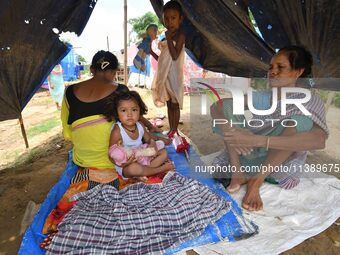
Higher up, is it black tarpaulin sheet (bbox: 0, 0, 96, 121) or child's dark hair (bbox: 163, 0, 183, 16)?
child's dark hair (bbox: 163, 0, 183, 16)

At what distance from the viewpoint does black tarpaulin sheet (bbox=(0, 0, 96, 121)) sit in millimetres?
2445

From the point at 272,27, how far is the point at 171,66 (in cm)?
110

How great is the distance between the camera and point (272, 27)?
2.62 meters

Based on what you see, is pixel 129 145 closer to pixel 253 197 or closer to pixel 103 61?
pixel 103 61

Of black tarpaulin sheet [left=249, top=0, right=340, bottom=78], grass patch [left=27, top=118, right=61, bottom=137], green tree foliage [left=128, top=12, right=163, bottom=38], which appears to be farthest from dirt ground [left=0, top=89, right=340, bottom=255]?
green tree foliage [left=128, top=12, right=163, bottom=38]

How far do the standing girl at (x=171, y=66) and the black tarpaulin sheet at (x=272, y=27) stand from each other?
9.5 inches

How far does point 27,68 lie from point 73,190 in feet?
4.88

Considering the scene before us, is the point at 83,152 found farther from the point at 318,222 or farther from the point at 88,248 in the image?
the point at 318,222

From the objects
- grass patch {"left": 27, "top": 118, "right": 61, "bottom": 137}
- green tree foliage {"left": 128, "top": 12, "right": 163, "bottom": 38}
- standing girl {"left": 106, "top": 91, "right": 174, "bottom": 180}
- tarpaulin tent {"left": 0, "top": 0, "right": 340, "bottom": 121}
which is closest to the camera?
standing girl {"left": 106, "top": 91, "right": 174, "bottom": 180}

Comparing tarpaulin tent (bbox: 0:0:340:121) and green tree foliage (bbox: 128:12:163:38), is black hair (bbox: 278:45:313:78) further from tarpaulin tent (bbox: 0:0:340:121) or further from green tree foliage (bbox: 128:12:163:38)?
green tree foliage (bbox: 128:12:163:38)

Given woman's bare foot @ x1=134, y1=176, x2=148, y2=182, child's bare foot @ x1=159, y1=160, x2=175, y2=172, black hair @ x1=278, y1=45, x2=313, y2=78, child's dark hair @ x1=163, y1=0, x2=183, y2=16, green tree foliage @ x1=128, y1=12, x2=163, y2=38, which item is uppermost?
green tree foliage @ x1=128, y1=12, x2=163, y2=38

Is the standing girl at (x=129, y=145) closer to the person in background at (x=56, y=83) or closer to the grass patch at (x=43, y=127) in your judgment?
the grass patch at (x=43, y=127)

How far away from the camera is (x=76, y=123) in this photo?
203 cm

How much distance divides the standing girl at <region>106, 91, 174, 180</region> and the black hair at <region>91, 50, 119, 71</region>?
0.23 meters
